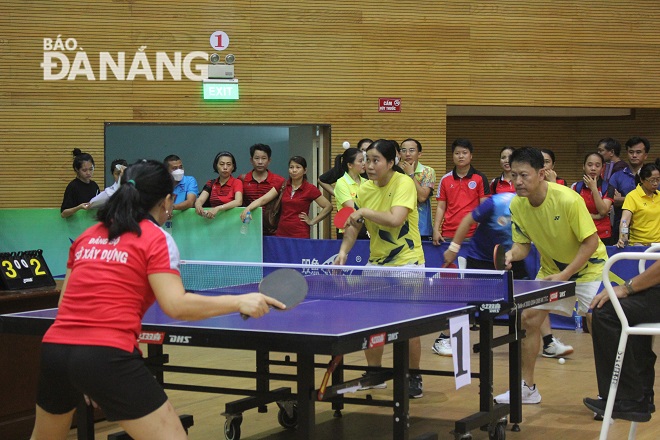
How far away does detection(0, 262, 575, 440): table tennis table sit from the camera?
161 inches

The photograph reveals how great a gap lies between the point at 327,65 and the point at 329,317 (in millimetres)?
8796

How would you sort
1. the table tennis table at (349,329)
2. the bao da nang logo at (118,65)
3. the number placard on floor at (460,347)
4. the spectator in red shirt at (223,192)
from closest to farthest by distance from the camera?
the table tennis table at (349,329) → the number placard on floor at (460,347) → the spectator in red shirt at (223,192) → the bao da nang logo at (118,65)

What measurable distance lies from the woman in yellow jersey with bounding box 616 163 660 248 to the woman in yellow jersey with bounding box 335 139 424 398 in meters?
3.77

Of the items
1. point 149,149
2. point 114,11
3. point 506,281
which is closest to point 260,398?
point 506,281

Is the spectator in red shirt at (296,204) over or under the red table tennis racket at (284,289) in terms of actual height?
over

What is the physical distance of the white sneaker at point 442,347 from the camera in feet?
27.7

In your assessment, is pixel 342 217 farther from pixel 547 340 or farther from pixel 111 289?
pixel 111 289

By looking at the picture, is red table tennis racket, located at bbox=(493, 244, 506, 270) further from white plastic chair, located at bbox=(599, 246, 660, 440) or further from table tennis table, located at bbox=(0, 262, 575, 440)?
white plastic chair, located at bbox=(599, 246, 660, 440)

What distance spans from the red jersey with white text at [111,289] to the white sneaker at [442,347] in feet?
17.2

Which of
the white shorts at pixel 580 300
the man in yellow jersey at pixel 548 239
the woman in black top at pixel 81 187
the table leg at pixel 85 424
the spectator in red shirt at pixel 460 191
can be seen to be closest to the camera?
the table leg at pixel 85 424

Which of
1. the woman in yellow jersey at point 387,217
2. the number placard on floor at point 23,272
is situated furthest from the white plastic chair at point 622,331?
the number placard on floor at point 23,272

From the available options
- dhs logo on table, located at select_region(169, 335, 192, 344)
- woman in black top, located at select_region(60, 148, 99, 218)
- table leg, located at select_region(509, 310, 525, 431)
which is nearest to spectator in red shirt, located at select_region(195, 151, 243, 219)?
woman in black top, located at select_region(60, 148, 99, 218)

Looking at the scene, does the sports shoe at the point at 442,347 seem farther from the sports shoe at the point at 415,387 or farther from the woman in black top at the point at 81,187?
the woman in black top at the point at 81,187

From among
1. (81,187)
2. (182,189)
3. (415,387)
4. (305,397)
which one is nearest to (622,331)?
(305,397)
